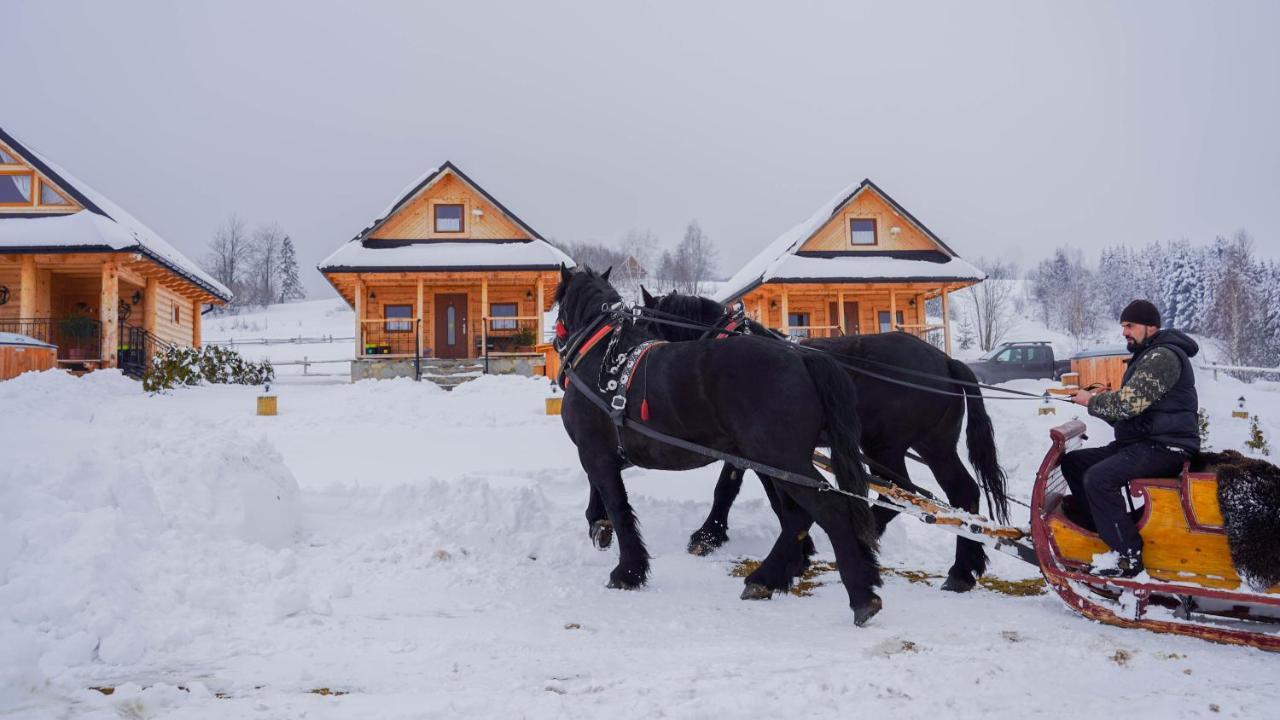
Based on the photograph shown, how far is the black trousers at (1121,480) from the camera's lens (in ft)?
11.1

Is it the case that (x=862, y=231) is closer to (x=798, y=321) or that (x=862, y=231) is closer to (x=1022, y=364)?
(x=798, y=321)

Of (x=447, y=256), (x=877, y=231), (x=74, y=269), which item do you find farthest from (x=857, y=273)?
(x=74, y=269)

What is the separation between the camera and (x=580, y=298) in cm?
523

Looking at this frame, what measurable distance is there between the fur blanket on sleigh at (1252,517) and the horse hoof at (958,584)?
1.37 meters

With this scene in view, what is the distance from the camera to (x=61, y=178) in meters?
19.0

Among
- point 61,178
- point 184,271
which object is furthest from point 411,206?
point 61,178

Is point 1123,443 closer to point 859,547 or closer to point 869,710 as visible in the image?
point 859,547

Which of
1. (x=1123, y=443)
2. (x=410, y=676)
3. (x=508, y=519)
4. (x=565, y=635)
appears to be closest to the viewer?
(x=410, y=676)

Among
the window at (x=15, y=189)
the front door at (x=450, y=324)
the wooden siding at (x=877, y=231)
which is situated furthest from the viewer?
the wooden siding at (x=877, y=231)

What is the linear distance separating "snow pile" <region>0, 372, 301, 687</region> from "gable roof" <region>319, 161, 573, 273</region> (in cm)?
1426

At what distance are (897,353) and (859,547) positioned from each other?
6.23ft

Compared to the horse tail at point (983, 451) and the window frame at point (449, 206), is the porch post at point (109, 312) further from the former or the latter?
the horse tail at point (983, 451)

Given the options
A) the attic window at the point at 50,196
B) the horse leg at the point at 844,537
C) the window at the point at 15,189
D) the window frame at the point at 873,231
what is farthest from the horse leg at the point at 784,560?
the window at the point at 15,189

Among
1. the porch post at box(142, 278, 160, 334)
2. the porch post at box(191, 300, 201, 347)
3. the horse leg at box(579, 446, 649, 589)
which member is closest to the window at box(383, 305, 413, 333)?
the porch post at box(142, 278, 160, 334)
